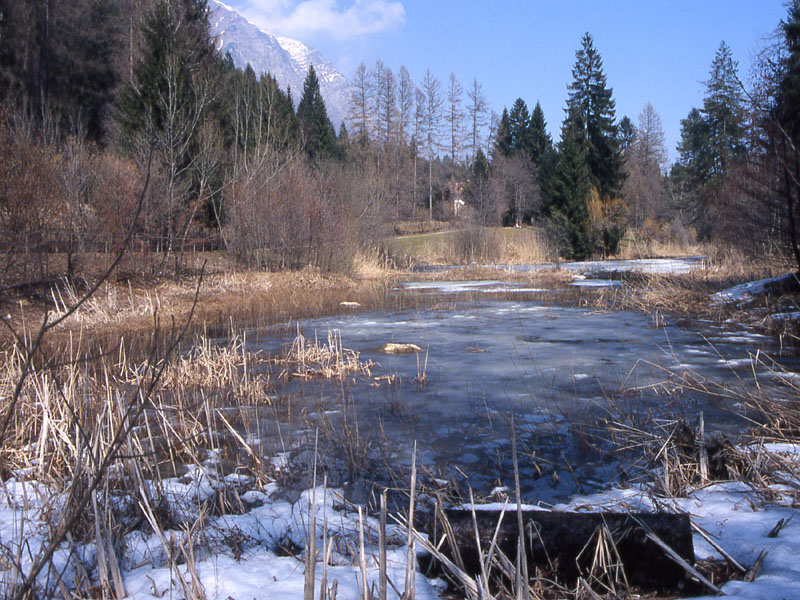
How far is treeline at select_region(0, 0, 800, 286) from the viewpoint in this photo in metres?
11.2

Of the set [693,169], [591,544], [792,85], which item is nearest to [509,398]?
[591,544]

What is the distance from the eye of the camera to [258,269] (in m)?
19.6

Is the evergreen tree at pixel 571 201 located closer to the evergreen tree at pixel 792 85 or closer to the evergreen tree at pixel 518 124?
the evergreen tree at pixel 792 85

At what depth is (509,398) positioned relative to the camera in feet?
18.7

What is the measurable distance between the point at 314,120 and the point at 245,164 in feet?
115

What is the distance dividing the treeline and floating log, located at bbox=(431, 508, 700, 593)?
5.95 feet

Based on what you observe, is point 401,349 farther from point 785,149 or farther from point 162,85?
point 162,85

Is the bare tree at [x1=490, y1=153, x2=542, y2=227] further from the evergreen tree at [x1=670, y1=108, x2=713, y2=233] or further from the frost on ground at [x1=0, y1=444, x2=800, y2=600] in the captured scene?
the frost on ground at [x1=0, y1=444, x2=800, y2=600]

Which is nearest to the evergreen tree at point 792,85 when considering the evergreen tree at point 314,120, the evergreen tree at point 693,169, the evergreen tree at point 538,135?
the evergreen tree at point 693,169

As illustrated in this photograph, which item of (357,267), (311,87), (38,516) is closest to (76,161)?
(357,267)

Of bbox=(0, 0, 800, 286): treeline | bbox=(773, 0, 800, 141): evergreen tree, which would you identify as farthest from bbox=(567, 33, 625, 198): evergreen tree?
bbox=(773, 0, 800, 141): evergreen tree

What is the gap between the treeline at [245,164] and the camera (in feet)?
36.9

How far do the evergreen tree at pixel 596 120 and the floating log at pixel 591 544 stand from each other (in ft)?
125

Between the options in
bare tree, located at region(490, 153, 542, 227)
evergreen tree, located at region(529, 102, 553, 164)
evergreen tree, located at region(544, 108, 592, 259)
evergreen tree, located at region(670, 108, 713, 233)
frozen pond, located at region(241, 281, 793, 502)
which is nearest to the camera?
frozen pond, located at region(241, 281, 793, 502)
